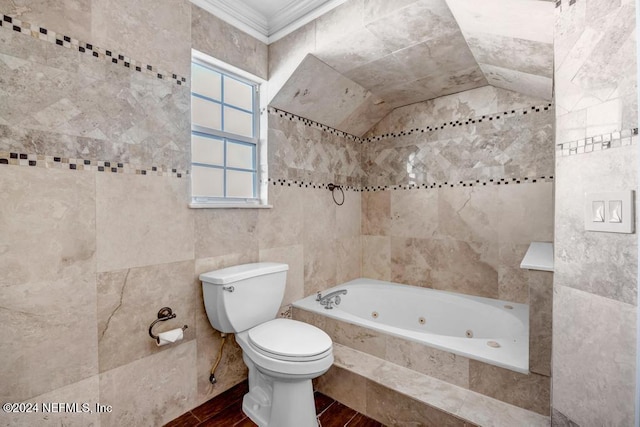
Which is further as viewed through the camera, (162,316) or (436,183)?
(436,183)

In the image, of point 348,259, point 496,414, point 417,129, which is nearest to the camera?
point 496,414

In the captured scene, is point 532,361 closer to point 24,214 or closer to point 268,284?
point 268,284

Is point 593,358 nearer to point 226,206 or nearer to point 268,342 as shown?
point 268,342

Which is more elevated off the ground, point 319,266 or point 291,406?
point 319,266

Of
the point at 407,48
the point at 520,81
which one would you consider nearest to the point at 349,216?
the point at 407,48

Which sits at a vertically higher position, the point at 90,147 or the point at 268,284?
the point at 90,147

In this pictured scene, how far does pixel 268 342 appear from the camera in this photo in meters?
1.59

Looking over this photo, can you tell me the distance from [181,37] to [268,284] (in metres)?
1.59

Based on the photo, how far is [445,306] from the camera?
96.9 inches

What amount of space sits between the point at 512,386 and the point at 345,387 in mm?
901

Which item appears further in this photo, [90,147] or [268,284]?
[268,284]

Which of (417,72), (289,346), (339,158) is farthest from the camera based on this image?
(339,158)

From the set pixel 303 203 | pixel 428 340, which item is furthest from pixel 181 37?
pixel 428 340

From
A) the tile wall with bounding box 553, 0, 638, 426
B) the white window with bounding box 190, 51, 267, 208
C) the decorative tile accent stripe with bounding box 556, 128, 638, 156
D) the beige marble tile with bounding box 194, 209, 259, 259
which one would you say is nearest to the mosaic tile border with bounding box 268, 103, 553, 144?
the white window with bounding box 190, 51, 267, 208
